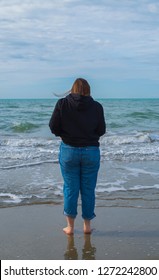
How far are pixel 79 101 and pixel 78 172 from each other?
85 centimetres

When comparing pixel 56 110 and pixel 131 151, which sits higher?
pixel 56 110

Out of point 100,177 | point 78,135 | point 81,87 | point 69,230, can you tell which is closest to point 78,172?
point 78,135

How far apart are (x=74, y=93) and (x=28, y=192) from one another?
113 inches

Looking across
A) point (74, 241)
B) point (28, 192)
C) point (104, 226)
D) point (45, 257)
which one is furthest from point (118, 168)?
point (45, 257)

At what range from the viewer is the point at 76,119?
5.00 m

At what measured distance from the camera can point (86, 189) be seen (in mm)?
5219

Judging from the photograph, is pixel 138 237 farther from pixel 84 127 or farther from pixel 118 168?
pixel 118 168

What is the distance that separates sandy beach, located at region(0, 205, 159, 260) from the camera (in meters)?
4.66

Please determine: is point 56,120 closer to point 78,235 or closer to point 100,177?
point 78,235

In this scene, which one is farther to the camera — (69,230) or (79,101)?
(69,230)

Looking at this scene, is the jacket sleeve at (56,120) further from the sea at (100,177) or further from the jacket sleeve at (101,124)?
the sea at (100,177)

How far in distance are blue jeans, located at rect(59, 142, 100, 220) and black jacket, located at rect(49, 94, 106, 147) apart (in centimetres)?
9

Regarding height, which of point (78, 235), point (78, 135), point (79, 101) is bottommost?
point (78, 235)

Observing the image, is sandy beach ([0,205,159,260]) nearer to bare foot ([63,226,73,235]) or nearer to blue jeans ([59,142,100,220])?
bare foot ([63,226,73,235])
